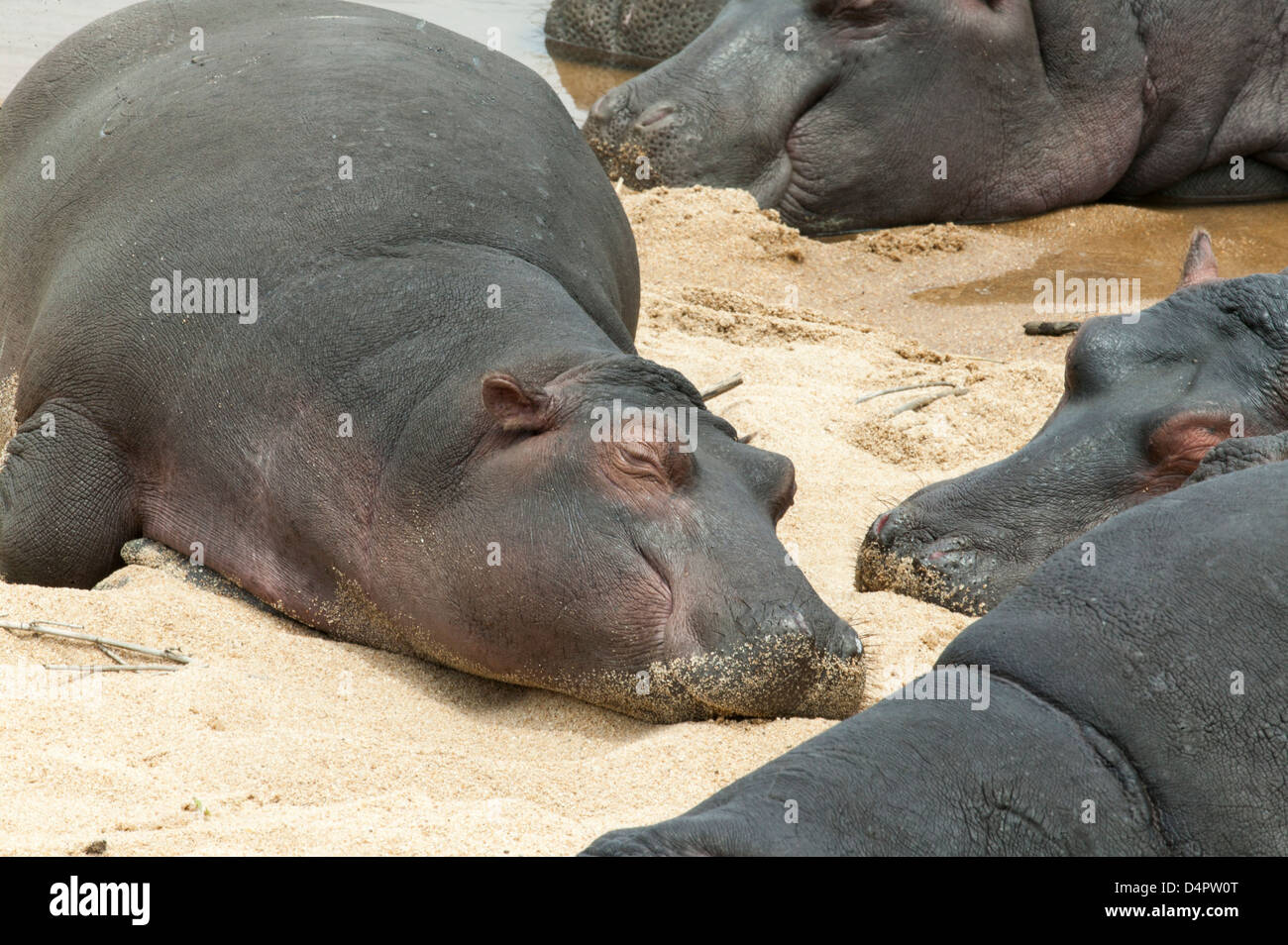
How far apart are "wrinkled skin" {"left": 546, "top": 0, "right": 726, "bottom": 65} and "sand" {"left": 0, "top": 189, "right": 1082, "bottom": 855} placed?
6504 mm

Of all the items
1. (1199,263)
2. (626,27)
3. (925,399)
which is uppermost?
(626,27)

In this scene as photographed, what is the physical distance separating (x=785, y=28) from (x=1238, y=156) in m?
2.74

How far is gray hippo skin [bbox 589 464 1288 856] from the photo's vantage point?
81.4 inches

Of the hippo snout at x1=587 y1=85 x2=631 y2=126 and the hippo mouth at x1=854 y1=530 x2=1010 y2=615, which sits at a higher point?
the hippo snout at x1=587 y1=85 x2=631 y2=126

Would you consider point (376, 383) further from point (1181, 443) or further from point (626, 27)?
point (626, 27)

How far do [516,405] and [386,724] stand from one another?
79 centimetres

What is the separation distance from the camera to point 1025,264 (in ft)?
26.4

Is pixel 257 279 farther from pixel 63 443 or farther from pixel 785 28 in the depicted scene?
pixel 785 28

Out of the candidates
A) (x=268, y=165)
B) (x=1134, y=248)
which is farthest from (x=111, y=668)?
(x=1134, y=248)

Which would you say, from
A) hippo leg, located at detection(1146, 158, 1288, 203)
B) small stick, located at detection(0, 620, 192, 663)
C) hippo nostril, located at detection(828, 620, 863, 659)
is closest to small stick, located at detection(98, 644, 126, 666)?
small stick, located at detection(0, 620, 192, 663)

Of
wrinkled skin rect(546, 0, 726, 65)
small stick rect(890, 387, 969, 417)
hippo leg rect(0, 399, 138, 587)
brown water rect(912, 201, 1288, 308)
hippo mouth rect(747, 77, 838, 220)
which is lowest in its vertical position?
hippo leg rect(0, 399, 138, 587)

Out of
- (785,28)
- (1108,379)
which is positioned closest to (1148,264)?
(785,28)

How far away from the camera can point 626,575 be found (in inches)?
140

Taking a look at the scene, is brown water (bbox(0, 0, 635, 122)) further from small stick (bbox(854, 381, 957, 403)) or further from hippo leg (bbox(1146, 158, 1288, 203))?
small stick (bbox(854, 381, 957, 403))
